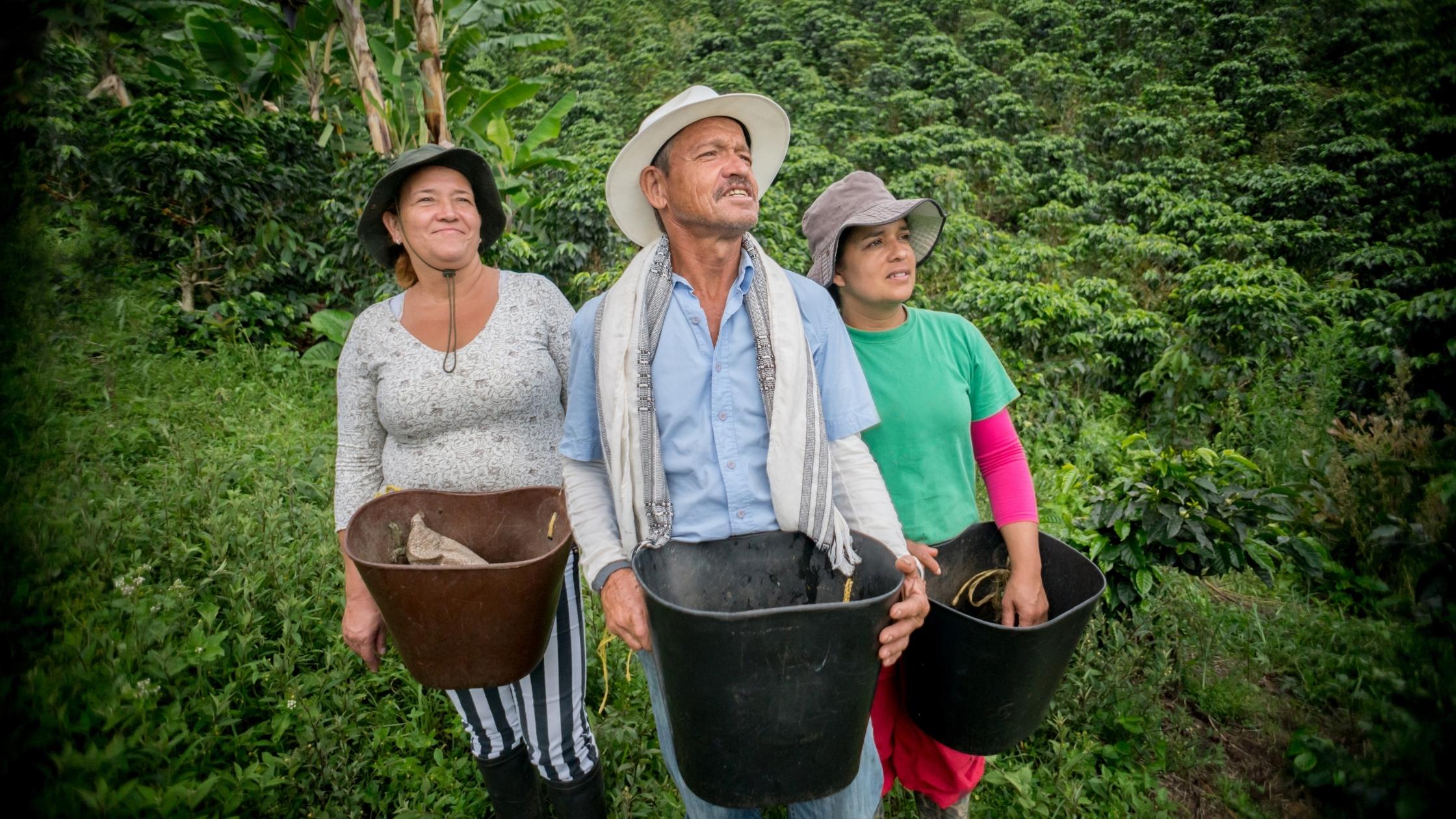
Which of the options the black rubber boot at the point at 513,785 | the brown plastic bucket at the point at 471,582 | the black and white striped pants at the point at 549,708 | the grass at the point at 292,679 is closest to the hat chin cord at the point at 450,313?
the brown plastic bucket at the point at 471,582

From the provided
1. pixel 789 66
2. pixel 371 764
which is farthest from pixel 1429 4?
pixel 789 66

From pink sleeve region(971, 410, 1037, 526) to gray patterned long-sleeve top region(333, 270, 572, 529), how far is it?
102 cm

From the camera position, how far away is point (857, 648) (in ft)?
3.71

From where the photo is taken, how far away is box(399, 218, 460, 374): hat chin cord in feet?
5.55

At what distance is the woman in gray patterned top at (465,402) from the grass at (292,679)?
394 millimetres

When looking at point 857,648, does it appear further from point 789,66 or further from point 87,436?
point 789,66

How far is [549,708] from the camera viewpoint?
1812mm

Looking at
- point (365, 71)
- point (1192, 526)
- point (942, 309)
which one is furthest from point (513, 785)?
point (365, 71)

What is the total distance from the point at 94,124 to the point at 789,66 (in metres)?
10.8

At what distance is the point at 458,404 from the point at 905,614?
1.08 meters

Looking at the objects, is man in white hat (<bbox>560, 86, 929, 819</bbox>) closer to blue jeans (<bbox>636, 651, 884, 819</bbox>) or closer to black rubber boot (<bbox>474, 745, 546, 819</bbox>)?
blue jeans (<bbox>636, 651, 884, 819</bbox>)

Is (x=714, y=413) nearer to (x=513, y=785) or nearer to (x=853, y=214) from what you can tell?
(x=853, y=214)

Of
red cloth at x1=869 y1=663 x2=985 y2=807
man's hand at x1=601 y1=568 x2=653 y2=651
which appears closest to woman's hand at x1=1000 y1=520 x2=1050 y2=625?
red cloth at x1=869 y1=663 x2=985 y2=807

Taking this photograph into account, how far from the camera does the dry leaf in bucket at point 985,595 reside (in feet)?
5.63
